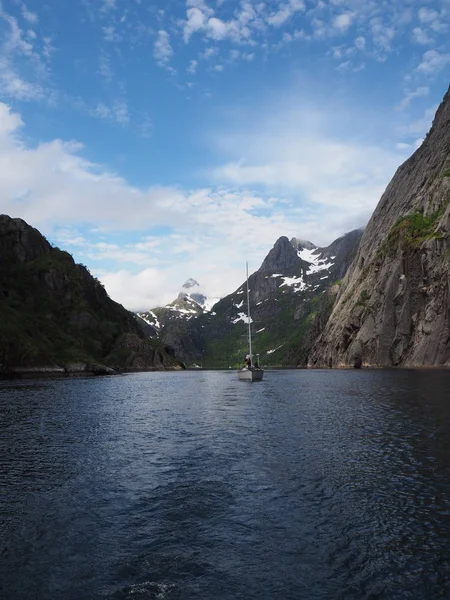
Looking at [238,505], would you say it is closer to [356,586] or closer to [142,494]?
[142,494]

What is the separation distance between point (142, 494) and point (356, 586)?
12078 millimetres

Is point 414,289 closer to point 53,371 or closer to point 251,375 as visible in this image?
point 251,375

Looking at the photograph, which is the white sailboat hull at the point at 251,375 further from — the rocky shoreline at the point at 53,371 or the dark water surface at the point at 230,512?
the dark water surface at the point at 230,512

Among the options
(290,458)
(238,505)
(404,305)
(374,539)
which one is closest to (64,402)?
(290,458)

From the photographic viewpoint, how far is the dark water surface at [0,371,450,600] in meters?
13.1

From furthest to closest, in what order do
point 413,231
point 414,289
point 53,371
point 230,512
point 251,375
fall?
point 413,231 → point 53,371 → point 414,289 → point 251,375 → point 230,512

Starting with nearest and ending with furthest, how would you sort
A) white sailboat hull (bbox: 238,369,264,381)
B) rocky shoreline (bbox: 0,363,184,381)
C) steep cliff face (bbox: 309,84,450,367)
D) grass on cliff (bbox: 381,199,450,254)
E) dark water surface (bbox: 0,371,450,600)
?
dark water surface (bbox: 0,371,450,600), white sailboat hull (bbox: 238,369,264,381), steep cliff face (bbox: 309,84,450,367), rocky shoreline (bbox: 0,363,184,381), grass on cliff (bbox: 381,199,450,254)

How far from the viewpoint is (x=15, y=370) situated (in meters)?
145

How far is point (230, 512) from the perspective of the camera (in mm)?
18906

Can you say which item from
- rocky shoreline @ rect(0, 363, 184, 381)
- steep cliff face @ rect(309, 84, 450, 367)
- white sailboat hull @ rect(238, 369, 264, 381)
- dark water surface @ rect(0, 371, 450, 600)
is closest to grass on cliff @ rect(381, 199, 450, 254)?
steep cliff face @ rect(309, 84, 450, 367)

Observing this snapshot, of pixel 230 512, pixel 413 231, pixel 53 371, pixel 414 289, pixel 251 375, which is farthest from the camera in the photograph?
pixel 413 231

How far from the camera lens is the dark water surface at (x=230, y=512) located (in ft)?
43.0

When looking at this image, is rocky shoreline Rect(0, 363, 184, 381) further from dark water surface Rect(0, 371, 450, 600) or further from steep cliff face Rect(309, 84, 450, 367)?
dark water surface Rect(0, 371, 450, 600)

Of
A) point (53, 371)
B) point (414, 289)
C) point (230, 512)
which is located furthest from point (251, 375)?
point (230, 512)
